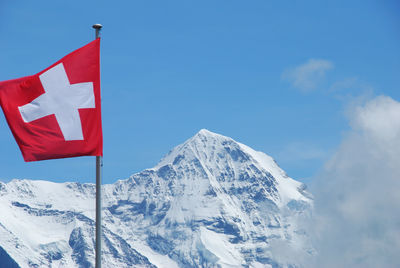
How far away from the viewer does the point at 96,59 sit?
94.0 ft

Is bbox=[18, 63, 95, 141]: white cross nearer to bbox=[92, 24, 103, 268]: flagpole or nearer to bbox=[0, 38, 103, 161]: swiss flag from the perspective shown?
bbox=[0, 38, 103, 161]: swiss flag

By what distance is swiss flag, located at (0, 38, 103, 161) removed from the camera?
2827cm

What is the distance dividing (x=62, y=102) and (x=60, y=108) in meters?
0.21

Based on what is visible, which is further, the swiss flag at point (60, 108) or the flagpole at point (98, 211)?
the swiss flag at point (60, 108)

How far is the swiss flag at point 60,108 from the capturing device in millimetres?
28266

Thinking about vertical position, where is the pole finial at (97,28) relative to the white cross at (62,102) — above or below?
above

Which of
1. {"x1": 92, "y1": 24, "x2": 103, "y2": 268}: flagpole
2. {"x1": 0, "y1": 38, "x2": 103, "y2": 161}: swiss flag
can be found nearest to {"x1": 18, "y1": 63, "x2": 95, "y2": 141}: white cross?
{"x1": 0, "y1": 38, "x2": 103, "y2": 161}: swiss flag

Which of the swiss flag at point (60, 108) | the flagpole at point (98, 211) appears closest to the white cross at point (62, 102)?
the swiss flag at point (60, 108)

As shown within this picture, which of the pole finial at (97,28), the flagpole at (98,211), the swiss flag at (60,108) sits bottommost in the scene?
the flagpole at (98,211)

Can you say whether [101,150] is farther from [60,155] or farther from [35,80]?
[35,80]

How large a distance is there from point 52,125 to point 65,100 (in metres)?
0.95

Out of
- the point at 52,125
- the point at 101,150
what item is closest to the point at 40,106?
the point at 52,125

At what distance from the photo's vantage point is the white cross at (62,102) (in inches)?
1115

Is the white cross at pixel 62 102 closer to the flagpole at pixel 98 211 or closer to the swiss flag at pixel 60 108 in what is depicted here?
the swiss flag at pixel 60 108
